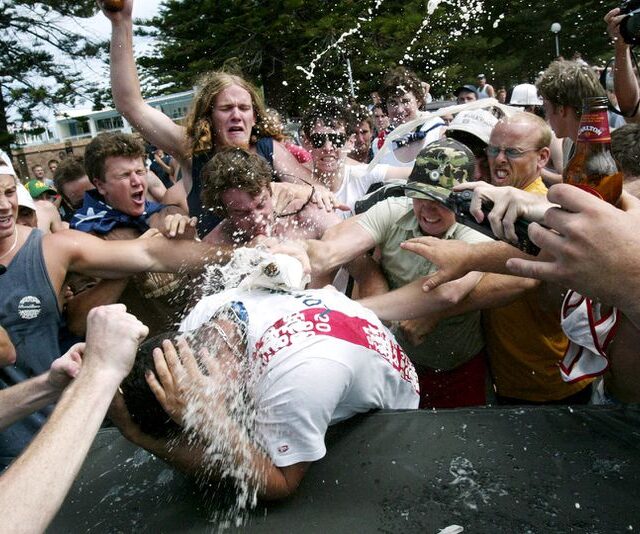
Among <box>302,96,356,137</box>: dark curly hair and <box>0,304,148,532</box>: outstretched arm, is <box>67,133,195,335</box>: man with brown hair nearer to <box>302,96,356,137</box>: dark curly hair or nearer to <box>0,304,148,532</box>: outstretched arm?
<box>0,304,148,532</box>: outstretched arm

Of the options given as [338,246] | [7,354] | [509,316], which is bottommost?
[509,316]

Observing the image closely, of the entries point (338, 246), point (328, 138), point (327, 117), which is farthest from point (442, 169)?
point (327, 117)

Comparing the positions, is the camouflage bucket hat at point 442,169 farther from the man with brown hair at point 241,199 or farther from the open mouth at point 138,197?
the open mouth at point 138,197

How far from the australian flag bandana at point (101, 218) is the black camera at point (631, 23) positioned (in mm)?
2565

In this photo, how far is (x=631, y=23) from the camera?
10.1ft

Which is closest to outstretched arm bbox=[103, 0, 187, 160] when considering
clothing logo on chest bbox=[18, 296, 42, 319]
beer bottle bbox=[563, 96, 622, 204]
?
clothing logo on chest bbox=[18, 296, 42, 319]

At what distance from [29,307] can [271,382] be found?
48.2 inches

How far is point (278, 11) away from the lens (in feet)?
48.5

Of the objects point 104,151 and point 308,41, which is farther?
point 308,41

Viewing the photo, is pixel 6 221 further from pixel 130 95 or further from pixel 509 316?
pixel 509 316

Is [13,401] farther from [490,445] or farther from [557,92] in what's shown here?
[557,92]

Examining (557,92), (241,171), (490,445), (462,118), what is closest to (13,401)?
(241,171)

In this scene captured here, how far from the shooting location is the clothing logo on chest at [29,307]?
97.7 inches

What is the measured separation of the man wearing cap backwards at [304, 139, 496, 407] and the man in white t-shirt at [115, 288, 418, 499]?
755 millimetres
